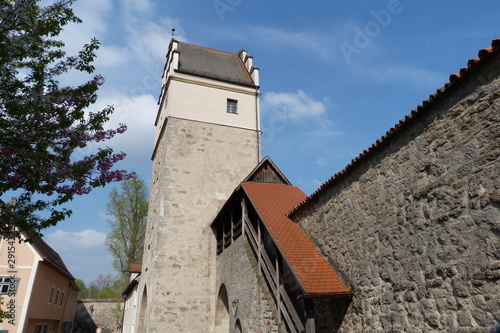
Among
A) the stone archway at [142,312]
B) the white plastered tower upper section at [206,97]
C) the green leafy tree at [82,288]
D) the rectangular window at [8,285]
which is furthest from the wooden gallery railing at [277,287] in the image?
the green leafy tree at [82,288]

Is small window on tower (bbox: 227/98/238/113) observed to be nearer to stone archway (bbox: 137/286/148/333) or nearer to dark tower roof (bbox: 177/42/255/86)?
dark tower roof (bbox: 177/42/255/86)

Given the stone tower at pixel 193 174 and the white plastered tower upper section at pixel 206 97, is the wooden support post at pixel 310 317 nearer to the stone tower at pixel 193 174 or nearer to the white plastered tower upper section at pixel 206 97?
the stone tower at pixel 193 174

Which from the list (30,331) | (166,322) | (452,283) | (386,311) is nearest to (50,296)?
(30,331)

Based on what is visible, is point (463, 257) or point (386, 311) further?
point (386, 311)

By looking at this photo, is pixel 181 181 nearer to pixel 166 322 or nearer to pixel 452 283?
pixel 166 322

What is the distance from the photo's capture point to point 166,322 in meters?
11.8

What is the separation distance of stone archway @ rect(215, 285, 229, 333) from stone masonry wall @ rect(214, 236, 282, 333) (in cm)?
62

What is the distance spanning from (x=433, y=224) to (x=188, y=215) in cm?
1045

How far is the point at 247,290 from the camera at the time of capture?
9281 mm

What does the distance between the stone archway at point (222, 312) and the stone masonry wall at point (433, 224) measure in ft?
22.9

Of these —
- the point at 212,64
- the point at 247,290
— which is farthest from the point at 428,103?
the point at 212,64

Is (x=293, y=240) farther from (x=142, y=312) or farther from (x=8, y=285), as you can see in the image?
(x=8, y=285)

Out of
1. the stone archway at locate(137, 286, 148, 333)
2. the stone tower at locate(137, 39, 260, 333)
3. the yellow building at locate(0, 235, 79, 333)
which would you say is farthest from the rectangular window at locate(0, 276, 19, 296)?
the stone archway at locate(137, 286, 148, 333)

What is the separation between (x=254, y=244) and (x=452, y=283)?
5.49 metres
